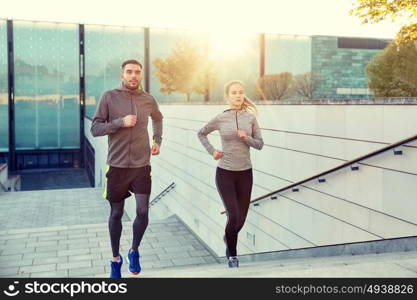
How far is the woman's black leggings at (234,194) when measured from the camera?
4711 mm

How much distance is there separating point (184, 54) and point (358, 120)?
2817 cm

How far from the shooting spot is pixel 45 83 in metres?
31.6

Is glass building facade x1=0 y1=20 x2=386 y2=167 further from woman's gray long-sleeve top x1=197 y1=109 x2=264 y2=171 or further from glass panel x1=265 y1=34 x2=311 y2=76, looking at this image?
woman's gray long-sleeve top x1=197 y1=109 x2=264 y2=171

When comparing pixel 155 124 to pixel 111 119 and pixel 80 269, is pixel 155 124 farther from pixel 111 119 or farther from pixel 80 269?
pixel 80 269

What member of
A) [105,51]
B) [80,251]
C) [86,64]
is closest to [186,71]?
[105,51]

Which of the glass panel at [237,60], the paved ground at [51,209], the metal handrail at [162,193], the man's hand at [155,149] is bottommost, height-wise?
the paved ground at [51,209]

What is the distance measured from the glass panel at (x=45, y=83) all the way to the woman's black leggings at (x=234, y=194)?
1152 inches

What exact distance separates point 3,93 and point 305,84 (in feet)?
68.1

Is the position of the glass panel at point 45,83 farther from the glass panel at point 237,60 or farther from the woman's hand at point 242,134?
the woman's hand at point 242,134

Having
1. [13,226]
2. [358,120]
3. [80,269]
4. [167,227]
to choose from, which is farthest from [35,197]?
[358,120]

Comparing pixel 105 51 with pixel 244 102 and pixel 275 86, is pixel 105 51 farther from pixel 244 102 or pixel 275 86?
pixel 244 102

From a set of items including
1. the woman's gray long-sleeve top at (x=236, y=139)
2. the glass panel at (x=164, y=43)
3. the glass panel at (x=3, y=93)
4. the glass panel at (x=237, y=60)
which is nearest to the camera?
the woman's gray long-sleeve top at (x=236, y=139)

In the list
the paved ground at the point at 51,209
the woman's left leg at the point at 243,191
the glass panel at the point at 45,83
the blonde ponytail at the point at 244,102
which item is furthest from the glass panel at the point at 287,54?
the woman's left leg at the point at 243,191

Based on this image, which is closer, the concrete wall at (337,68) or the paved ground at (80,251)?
the paved ground at (80,251)
